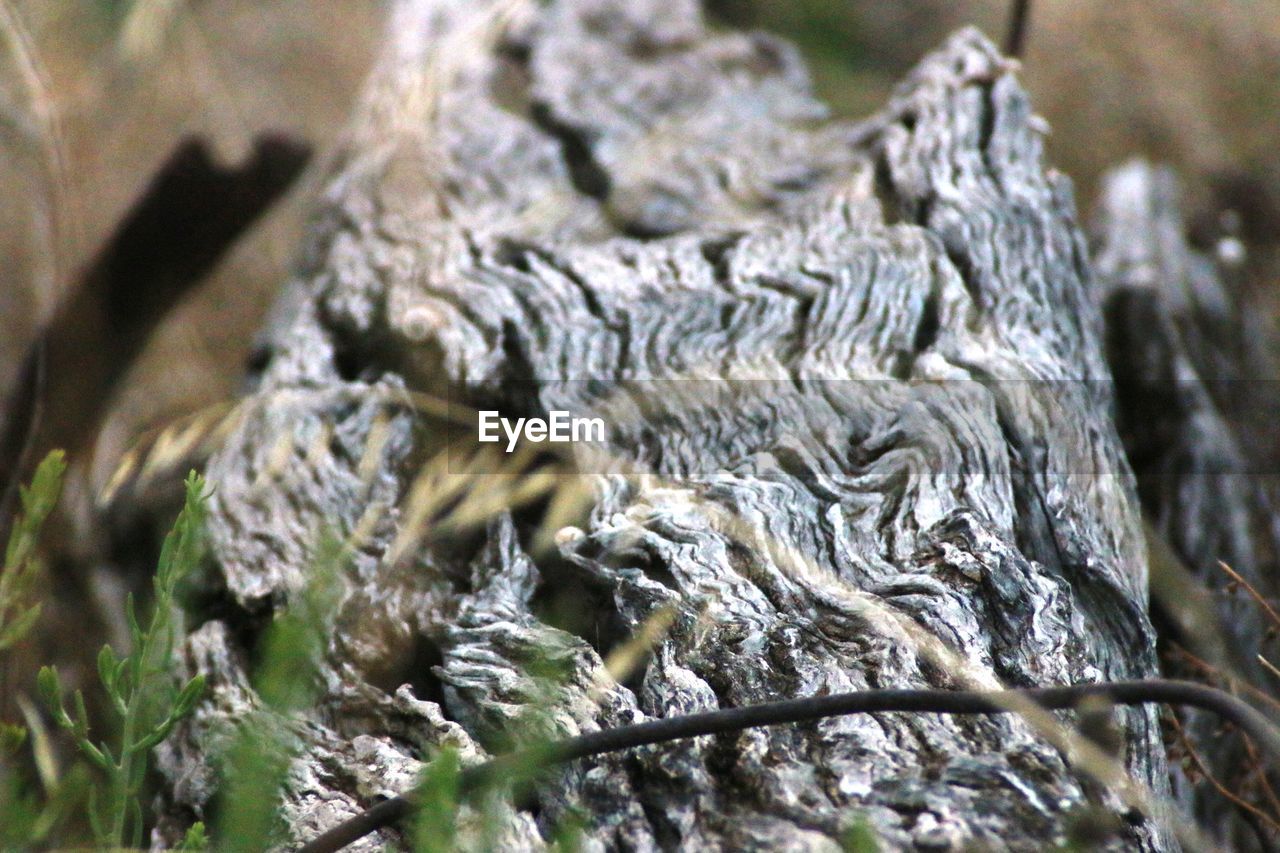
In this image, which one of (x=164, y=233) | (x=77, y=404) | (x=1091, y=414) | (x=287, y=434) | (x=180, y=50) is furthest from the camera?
(x=180, y=50)

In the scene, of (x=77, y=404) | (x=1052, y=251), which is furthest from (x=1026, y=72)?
(x=77, y=404)

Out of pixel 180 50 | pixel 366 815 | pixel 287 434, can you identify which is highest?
pixel 180 50

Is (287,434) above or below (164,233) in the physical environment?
below

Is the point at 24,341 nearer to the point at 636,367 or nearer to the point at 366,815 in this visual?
the point at 636,367

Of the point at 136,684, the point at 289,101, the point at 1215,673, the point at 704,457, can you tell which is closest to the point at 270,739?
the point at 136,684

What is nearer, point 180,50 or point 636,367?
point 636,367

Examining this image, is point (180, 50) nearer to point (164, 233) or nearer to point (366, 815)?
point (164, 233)

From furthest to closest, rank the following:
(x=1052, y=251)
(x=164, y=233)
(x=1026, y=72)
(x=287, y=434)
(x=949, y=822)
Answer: (x=1026, y=72) → (x=164, y=233) → (x=1052, y=251) → (x=287, y=434) → (x=949, y=822)

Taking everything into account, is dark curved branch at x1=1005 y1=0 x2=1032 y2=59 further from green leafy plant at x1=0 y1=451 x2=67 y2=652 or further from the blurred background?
green leafy plant at x1=0 y1=451 x2=67 y2=652
